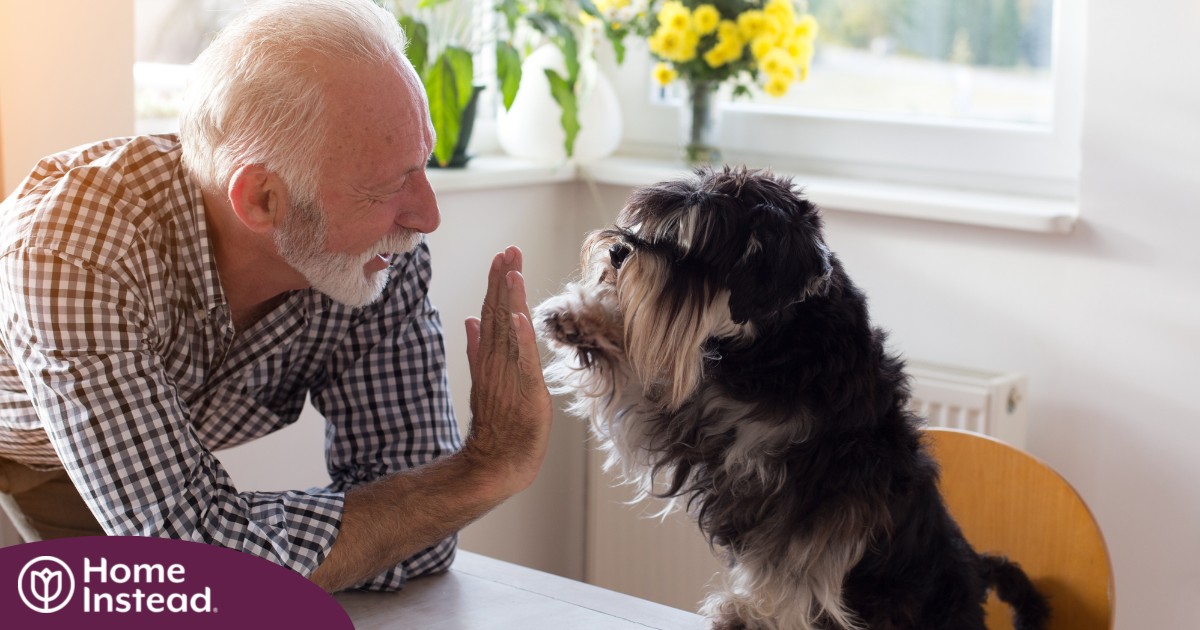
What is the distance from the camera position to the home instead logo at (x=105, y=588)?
3.82 ft

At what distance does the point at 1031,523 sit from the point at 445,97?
148 cm

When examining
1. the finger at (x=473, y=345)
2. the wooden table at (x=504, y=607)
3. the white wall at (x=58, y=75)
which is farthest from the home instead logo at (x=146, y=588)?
the white wall at (x=58, y=75)

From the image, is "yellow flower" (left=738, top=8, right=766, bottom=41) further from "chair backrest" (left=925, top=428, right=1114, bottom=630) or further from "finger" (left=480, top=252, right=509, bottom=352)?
"finger" (left=480, top=252, right=509, bottom=352)

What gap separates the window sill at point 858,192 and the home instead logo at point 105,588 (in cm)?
119

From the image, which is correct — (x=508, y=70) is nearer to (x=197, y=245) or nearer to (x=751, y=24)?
(x=751, y=24)

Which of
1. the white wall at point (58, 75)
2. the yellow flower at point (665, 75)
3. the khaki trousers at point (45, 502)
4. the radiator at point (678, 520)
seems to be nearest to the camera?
the khaki trousers at point (45, 502)

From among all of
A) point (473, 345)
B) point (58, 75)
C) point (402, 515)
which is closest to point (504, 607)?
point (402, 515)

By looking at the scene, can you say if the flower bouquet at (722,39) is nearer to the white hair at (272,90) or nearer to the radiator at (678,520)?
the radiator at (678,520)

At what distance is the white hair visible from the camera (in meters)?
1.45

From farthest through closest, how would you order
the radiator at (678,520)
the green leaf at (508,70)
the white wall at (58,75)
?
the green leaf at (508,70) < the radiator at (678,520) < the white wall at (58,75)

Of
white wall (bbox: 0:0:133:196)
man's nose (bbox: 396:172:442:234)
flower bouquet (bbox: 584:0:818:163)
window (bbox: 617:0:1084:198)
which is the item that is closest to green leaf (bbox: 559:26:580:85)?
flower bouquet (bbox: 584:0:818:163)

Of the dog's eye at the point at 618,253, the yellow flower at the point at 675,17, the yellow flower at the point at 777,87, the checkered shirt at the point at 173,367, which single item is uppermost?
the yellow flower at the point at 675,17

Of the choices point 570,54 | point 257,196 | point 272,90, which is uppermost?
point 570,54

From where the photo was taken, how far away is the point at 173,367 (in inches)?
61.8
